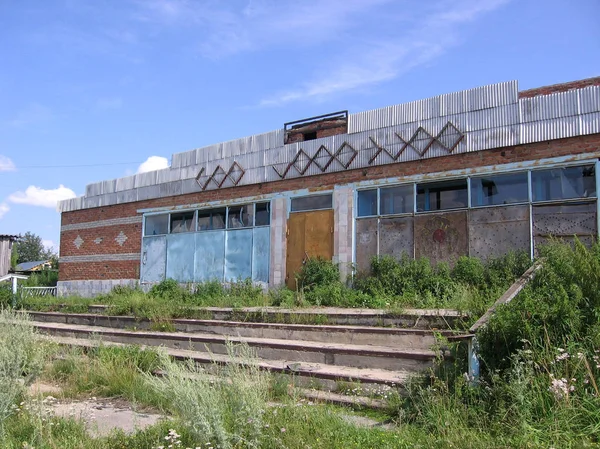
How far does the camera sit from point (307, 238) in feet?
44.8

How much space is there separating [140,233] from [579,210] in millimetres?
13291

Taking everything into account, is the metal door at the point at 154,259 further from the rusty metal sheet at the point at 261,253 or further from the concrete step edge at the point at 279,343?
the concrete step edge at the point at 279,343

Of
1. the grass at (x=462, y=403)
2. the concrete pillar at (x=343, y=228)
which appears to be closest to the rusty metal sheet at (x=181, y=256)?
the concrete pillar at (x=343, y=228)

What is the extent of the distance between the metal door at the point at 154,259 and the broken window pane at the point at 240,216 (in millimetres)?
2774

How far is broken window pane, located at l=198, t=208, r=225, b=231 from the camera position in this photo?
15.8 m

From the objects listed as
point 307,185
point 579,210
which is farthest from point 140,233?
point 579,210

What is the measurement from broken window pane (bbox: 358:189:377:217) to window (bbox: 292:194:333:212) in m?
0.88

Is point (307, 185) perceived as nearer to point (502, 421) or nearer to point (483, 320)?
point (483, 320)

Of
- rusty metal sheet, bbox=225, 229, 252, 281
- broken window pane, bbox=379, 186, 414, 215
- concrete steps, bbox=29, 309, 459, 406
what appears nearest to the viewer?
concrete steps, bbox=29, 309, 459, 406

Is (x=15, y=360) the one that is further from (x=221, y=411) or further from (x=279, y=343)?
(x=279, y=343)

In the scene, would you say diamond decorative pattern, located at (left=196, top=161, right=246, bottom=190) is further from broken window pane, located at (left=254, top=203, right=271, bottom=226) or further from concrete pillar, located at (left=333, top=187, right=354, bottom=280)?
concrete pillar, located at (left=333, top=187, right=354, bottom=280)

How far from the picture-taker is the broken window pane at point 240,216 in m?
15.1

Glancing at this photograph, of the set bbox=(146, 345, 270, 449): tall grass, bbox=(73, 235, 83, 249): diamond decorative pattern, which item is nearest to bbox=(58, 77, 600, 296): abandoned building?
bbox=(73, 235, 83, 249): diamond decorative pattern

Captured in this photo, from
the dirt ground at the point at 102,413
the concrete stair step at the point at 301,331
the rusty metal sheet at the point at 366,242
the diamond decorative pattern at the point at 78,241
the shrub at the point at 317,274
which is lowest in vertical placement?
the dirt ground at the point at 102,413
